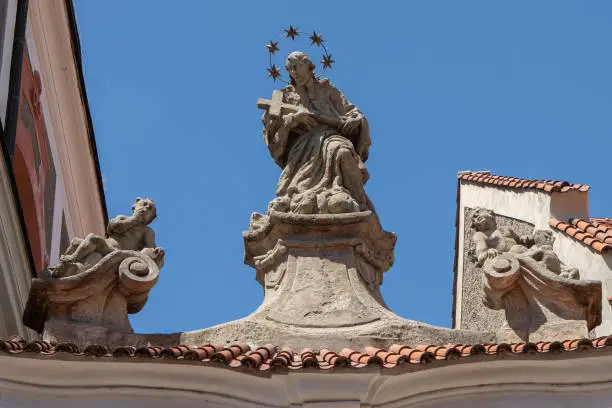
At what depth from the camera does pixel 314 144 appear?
43.5 ft

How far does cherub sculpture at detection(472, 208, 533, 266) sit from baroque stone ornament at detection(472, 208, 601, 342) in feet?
0.05

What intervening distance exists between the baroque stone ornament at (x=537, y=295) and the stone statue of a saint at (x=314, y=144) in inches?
52.5

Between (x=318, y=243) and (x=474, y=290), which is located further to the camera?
(x=474, y=290)

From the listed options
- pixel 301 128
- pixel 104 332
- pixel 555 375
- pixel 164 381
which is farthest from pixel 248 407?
pixel 301 128

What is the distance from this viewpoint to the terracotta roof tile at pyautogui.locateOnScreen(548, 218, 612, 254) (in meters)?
16.2

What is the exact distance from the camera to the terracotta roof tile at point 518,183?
17.7 meters

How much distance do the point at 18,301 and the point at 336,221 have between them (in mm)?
4503

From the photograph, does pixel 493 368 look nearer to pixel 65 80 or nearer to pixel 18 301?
pixel 18 301

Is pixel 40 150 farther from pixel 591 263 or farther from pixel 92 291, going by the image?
pixel 92 291

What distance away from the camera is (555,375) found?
1088cm

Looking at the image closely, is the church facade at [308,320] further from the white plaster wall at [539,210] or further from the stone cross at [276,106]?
the white plaster wall at [539,210]

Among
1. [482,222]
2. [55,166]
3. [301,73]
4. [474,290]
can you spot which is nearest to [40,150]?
[55,166]

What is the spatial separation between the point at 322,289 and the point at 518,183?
23.3ft

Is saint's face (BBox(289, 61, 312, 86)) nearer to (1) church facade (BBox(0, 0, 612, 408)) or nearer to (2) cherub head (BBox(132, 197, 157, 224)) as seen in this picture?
(1) church facade (BBox(0, 0, 612, 408))
